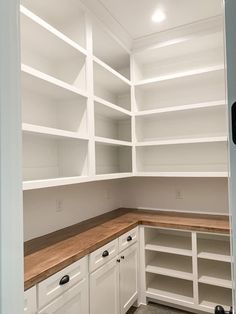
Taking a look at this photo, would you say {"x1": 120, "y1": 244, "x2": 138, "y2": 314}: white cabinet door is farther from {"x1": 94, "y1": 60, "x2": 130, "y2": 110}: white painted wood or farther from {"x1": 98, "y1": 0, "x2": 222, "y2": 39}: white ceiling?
{"x1": 98, "y1": 0, "x2": 222, "y2": 39}: white ceiling

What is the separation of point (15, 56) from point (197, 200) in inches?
102

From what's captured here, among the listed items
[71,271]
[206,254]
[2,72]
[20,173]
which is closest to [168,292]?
[206,254]

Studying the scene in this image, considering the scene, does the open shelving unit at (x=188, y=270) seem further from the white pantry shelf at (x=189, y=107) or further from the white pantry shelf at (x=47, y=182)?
the white pantry shelf at (x=189, y=107)

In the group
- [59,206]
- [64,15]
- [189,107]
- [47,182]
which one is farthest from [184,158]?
[64,15]

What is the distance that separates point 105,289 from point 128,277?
0.44 meters

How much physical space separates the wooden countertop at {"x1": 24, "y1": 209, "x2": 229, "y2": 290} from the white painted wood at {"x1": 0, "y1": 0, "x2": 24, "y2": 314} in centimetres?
66

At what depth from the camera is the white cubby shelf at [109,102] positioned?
184cm

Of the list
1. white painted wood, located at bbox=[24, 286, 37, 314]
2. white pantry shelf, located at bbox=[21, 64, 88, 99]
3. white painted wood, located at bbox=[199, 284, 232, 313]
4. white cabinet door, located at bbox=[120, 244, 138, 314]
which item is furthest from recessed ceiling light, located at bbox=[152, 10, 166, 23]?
white painted wood, located at bbox=[199, 284, 232, 313]

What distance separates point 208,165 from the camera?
2693 millimetres

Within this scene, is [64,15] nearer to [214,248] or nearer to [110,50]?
[110,50]

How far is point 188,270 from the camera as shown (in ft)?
7.88

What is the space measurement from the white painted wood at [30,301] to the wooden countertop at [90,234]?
4 cm

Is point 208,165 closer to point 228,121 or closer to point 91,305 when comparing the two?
point 91,305

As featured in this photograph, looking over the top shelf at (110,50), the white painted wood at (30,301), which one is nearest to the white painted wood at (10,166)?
the white painted wood at (30,301)
